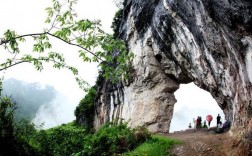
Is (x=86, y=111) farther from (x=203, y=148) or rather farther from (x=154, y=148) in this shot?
(x=203, y=148)

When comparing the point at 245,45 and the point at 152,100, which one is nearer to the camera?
the point at 245,45

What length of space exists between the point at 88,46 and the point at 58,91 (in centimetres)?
12858

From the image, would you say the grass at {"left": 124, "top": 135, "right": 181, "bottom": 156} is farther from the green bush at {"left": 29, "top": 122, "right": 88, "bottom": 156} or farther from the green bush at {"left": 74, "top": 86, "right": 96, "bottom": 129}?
the green bush at {"left": 74, "top": 86, "right": 96, "bottom": 129}

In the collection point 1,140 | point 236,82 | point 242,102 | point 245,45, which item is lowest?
point 1,140

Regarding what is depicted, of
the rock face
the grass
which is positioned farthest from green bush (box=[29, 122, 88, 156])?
the rock face

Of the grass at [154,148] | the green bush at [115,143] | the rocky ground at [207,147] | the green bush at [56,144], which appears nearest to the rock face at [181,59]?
the rocky ground at [207,147]

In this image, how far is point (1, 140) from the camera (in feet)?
29.0

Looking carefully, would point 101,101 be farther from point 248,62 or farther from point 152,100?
point 248,62

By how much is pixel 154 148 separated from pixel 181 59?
5495 millimetres

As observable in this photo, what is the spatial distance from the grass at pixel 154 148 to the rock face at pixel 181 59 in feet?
8.30

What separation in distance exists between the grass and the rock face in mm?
2530

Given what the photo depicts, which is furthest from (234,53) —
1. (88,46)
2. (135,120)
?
(135,120)

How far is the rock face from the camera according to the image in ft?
35.0

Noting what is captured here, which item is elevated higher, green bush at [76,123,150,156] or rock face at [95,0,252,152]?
rock face at [95,0,252,152]
